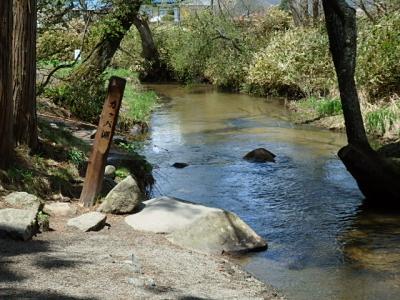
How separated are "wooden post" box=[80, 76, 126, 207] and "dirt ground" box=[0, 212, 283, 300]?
0.82 metres

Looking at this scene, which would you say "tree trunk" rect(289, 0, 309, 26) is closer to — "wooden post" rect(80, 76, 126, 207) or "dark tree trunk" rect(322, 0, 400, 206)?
"dark tree trunk" rect(322, 0, 400, 206)

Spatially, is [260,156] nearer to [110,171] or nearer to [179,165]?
[179,165]

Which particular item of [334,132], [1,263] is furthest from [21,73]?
[334,132]

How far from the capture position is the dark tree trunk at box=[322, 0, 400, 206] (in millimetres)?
9633

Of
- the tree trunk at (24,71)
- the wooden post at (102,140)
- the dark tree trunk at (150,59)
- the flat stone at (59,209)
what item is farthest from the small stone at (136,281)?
the dark tree trunk at (150,59)

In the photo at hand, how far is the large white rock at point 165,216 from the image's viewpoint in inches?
283

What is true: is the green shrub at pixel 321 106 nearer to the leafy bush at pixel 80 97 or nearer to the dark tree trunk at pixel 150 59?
the leafy bush at pixel 80 97

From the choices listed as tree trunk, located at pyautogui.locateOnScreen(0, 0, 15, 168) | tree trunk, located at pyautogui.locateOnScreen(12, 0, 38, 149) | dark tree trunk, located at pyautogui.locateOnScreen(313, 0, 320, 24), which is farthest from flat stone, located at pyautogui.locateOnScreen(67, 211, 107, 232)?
dark tree trunk, located at pyautogui.locateOnScreen(313, 0, 320, 24)

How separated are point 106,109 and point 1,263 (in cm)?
284

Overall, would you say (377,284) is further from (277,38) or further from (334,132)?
(277,38)

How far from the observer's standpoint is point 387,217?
914cm

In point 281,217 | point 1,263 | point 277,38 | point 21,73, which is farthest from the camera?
point 277,38

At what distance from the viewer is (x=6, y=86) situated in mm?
7188

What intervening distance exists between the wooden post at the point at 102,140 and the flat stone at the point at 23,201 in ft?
2.87
